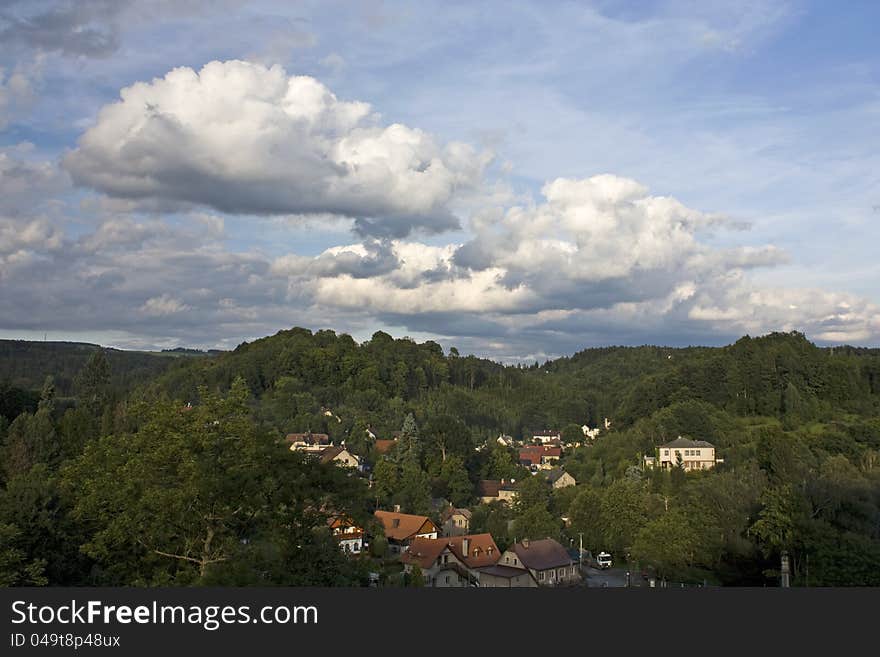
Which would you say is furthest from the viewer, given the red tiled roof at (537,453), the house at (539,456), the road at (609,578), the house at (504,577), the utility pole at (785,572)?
the red tiled roof at (537,453)

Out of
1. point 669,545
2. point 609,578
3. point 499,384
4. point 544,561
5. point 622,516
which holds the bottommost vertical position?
point 609,578

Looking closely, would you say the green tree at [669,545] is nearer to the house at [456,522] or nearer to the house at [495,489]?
the house at [456,522]

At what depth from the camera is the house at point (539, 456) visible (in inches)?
3816

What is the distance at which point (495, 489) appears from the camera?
7300 cm

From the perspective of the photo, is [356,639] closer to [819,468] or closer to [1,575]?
[1,575]

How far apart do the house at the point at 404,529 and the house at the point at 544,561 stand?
20.1 feet

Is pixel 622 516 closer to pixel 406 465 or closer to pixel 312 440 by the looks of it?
pixel 406 465

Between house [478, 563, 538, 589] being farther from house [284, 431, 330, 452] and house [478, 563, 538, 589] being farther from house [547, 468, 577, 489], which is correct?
house [284, 431, 330, 452]

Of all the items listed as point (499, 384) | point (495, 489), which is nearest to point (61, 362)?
point (499, 384)

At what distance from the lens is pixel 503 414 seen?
13200 centimetres

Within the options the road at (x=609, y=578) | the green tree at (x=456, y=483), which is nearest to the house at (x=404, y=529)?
the road at (x=609, y=578)

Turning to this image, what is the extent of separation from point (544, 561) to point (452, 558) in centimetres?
535

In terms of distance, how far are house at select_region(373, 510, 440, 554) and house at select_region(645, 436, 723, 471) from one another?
27.4 meters

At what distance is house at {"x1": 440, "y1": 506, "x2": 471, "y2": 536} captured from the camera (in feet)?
181
